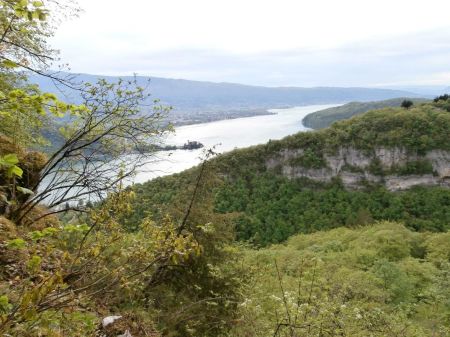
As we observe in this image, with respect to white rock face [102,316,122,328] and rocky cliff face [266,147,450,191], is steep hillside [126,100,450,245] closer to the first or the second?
rocky cliff face [266,147,450,191]

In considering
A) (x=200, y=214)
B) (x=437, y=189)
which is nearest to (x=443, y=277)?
(x=200, y=214)

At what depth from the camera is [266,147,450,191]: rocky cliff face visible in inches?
2206

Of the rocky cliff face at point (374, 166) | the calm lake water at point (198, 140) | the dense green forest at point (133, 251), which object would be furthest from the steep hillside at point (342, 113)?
the dense green forest at point (133, 251)

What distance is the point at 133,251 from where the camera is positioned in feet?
12.9

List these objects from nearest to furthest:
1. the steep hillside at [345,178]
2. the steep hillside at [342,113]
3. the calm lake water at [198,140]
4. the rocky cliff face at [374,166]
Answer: the calm lake water at [198,140], the steep hillside at [345,178], the rocky cliff face at [374,166], the steep hillside at [342,113]

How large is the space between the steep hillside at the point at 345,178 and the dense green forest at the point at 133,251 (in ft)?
38.9

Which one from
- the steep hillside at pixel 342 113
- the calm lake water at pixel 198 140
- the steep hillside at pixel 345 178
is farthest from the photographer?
the steep hillside at pixel 342 113

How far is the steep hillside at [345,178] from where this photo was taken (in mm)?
52156

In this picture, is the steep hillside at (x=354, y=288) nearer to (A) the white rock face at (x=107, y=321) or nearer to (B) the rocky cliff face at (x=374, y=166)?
(A) the white rock face at (x=107, y=321)

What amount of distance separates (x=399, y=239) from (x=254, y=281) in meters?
26.4

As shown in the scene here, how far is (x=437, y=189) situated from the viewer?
54.5 metres

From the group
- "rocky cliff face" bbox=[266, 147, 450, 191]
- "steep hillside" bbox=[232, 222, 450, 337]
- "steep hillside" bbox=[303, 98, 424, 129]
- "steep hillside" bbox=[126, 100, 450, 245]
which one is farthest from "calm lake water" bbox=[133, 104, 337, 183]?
Result: "steep hillside" bbox=[303, 98, 424, 129]

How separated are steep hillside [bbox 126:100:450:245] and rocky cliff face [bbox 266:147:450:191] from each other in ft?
0.42

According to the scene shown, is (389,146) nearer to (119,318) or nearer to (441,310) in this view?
(441,310)
